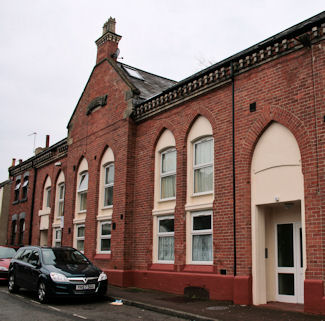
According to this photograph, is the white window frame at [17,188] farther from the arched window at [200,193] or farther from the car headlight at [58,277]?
the car headlight at [58,277]

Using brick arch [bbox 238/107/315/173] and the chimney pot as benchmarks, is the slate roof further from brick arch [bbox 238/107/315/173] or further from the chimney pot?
brick arch [bbox 238/107/315/173]

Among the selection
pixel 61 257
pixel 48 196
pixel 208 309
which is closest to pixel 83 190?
pixel 48 196

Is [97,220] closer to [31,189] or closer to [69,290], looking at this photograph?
[69,290]

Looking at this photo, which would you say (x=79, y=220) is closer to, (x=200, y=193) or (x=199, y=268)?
(x=200, y=193)

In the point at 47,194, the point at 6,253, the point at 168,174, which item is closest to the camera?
the point at 168,174

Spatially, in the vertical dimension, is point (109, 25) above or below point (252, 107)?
above

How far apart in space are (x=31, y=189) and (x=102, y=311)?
18.0 metres

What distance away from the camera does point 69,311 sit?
10844 millimetres

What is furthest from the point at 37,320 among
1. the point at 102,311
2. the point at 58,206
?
the point at 58,206

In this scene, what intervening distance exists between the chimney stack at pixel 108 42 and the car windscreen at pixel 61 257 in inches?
377

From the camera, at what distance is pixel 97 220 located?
18.4 m

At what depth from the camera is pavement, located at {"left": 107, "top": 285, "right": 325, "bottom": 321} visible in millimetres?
9219

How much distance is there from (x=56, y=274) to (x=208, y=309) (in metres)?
4.40

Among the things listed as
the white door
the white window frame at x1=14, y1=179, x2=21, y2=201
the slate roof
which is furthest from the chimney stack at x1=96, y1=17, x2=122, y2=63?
the white window frame at x1=14, y1=179, x2=21, y2=201
